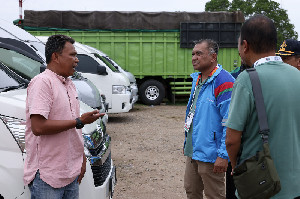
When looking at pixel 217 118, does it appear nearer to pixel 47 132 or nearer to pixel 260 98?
pixel 260 98

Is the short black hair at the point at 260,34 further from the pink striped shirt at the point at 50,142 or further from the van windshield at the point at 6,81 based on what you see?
the van windshield at the point at 6,81

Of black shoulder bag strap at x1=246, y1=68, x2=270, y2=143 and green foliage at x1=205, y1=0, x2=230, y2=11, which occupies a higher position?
green foliage at x1=205, y1=0, x2=230, y2=11

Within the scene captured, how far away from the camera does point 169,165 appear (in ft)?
20.5

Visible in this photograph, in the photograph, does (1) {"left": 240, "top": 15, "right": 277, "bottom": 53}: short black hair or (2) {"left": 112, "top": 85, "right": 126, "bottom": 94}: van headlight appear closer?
(1) {"left": 240, "top": 15, "right": 277, "bottom": 53}: short black hair

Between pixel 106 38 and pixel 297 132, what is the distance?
12.6 metres

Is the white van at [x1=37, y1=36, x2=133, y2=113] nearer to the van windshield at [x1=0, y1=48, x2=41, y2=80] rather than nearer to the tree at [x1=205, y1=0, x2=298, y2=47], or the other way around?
the van windshield at [x1=0, y1=48, x2=41, y2=80]

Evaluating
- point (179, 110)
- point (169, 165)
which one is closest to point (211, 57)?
point (169, 165)

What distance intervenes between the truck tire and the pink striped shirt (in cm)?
1201

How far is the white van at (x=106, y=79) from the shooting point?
9.69 meters

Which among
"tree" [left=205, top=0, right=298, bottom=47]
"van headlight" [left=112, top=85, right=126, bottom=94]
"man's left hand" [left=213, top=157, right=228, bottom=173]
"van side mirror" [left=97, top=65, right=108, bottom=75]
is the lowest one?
"van headlight" [left=112, top=85, right=126, bottom=94]

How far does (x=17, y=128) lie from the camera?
2.49m

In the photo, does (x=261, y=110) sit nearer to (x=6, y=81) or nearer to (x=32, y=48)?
(x=6, y=81)

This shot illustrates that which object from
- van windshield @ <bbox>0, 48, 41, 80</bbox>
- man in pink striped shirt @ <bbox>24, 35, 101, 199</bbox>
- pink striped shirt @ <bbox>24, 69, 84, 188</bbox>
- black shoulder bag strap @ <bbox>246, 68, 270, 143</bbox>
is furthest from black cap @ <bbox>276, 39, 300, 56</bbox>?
van windshield @ <bbox>0, 48, 41, 80</bbox>

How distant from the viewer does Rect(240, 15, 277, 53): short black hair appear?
6.69ft
